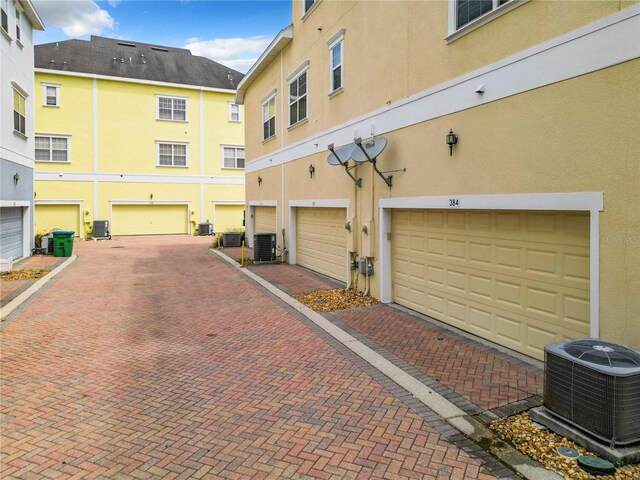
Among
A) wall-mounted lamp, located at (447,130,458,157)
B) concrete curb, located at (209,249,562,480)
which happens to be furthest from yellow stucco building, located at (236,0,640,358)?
concrete curb, located at (209,249,562,480)

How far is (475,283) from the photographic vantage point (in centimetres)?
753

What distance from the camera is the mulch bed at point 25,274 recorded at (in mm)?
13047

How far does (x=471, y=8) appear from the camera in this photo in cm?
728

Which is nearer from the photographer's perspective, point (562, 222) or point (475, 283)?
point (562, 222)

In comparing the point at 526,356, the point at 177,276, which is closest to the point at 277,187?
the point at 177,276

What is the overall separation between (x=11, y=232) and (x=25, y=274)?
144 inches

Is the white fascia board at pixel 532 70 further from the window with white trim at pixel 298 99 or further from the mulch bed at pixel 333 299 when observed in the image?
the window with white trim at pixel 298 99

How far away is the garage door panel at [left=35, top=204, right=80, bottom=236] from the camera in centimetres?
2684

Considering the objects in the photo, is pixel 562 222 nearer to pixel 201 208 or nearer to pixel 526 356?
pixel 526 356

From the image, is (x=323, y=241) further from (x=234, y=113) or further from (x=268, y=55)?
(x=234, y=113)

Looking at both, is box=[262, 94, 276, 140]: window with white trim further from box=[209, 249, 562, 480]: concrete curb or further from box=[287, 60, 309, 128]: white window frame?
box=[209, 249, 562, 480]: concrete curb

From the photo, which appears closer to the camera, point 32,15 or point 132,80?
point 32,15

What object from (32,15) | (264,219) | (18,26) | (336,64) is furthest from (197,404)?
(32,15)

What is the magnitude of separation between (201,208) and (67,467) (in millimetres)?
28182
